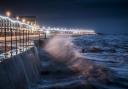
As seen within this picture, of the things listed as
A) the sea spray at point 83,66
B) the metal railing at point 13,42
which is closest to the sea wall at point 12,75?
the metal railing at point 13,42

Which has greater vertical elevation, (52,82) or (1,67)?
(1,67)

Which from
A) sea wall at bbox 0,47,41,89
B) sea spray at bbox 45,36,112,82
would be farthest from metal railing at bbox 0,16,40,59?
sea spray at bbox 45,36,112,82

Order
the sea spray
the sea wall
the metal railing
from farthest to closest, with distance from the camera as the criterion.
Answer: the sea spray
the metal railing
the sea wall

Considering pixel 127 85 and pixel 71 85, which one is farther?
pixel 127 85

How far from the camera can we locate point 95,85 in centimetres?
1703

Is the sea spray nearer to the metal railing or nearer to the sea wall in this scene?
the metal railing

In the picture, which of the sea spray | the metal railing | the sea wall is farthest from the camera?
the sea spray

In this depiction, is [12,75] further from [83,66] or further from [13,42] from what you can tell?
[13,42]

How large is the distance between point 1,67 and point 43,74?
999cm

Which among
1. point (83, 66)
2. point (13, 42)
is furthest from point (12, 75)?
point (13, 42)

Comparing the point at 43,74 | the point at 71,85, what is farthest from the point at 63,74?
the point at 71,85

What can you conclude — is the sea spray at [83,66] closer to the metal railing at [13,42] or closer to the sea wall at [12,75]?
the metal railing at [13,42]

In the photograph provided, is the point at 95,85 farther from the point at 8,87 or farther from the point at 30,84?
the point at 8,87

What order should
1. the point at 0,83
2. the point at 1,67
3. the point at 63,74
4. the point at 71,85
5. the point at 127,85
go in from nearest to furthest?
the point at 0,83, the point at 1,67, the point at 71,85, the point at 127,85, the point at 63,74
